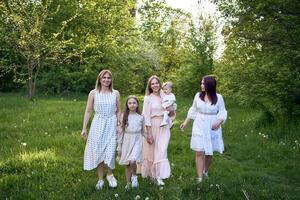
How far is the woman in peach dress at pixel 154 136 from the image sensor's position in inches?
303

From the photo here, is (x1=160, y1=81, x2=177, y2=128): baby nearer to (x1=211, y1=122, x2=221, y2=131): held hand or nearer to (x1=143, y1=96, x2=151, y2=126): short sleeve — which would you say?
(x1=143, y1=96, x2=151, y2=126): short sleeve

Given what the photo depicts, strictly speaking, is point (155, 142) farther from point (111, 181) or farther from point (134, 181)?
point (111, 181)

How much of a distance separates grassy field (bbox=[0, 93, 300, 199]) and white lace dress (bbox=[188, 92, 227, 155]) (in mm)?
577

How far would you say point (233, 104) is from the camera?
21.4m

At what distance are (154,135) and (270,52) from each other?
4.47m

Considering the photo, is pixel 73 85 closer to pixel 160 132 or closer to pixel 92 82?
pixel 92 82

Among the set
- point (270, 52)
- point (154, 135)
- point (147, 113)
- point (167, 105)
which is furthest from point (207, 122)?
point (270, 52)

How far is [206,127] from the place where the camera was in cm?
796

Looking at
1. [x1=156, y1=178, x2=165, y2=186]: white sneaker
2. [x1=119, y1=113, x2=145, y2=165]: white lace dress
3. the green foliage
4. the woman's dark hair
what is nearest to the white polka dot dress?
[x1=119, y1=113, x2=145, y2=165]: white lace dress

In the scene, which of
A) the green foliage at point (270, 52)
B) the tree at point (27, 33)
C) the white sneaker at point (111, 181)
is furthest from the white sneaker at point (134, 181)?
the tree at point (27, 33)

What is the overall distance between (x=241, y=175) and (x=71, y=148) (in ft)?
12.4

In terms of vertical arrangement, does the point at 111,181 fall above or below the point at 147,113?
below

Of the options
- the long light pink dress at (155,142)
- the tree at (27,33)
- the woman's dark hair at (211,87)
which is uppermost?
the tree at (27,33)

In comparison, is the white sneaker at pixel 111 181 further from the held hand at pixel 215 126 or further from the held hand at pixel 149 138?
the held hand at pixel 215 126
